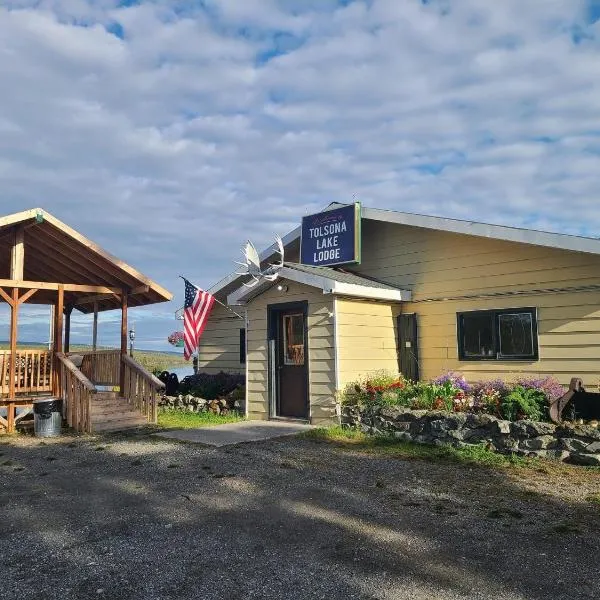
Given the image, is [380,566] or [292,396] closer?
[380,566]

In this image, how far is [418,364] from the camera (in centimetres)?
1208

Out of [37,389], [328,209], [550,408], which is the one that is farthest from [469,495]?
[37,389]

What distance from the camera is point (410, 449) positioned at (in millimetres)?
8805

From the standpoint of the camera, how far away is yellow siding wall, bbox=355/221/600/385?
9.84 m

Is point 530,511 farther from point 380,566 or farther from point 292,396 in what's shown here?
point 292,396

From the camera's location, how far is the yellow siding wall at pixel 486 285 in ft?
32.3

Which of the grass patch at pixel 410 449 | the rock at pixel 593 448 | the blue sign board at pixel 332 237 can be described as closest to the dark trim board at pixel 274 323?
the blue sign board at pixel 332 237

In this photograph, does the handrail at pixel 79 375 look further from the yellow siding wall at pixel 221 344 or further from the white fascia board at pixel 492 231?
the white fascia board at pixel 492 231

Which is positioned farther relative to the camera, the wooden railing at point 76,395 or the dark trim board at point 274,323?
the dark trim board at point 274,323

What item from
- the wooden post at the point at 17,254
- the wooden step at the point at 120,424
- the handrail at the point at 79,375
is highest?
the wooden post at the point at 17,254

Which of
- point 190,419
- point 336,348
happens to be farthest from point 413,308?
point 190,419

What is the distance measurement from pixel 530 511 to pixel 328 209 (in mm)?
9000

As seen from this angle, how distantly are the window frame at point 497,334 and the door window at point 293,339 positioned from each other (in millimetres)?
3300

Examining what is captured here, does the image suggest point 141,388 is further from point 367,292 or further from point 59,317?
point 367,292
